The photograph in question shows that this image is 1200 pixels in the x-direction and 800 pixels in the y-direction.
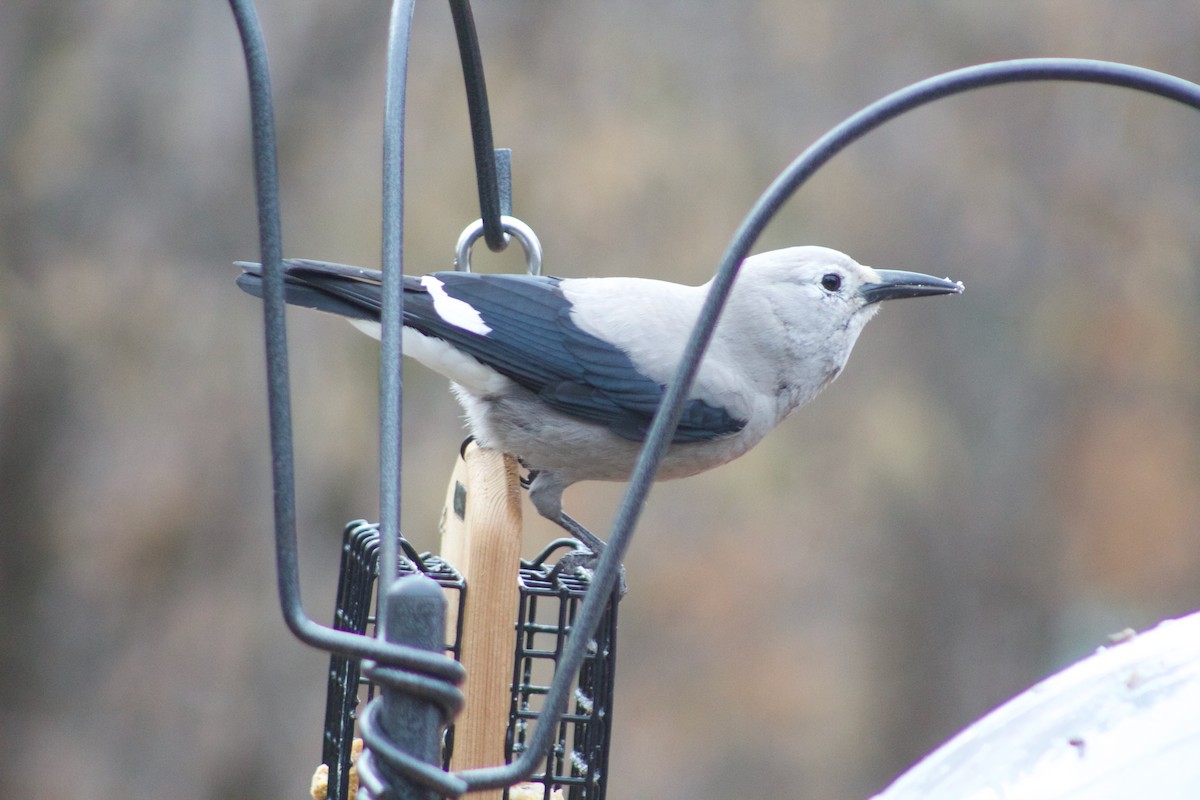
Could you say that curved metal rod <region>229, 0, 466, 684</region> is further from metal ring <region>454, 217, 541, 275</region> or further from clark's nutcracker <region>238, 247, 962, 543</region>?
clark's nutcracker <region>238, 247, 962, 543</region>

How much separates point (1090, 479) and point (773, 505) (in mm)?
1811


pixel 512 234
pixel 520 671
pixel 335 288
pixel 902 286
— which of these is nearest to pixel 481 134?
pixel 512 234

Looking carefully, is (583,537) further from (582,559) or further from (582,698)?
(582,698)

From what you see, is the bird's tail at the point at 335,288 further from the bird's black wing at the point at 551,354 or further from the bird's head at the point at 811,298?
the bird's head at the point at 811,298

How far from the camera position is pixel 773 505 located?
6.70 m

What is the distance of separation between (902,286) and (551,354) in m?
0.80

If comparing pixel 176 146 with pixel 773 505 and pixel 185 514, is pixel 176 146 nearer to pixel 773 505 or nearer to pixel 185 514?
pixel 185 514

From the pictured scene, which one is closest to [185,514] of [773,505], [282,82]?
[282,82]

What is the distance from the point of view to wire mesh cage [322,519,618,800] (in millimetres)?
2098

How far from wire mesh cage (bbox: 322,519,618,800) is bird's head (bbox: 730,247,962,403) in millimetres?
876

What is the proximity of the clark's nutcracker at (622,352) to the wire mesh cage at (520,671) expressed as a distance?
450 mm

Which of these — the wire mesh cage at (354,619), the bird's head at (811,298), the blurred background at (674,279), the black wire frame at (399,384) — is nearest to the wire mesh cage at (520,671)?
the wire mesh cage at (354,619)

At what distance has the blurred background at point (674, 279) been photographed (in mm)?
5508

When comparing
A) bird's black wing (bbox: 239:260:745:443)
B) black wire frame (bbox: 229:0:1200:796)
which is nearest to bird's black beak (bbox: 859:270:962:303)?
bird's black wing (bbox: 239:260:745:443)
